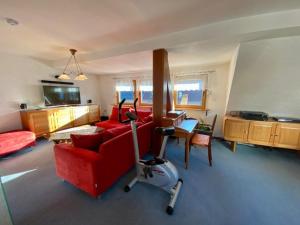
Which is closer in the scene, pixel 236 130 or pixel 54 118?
pixel 236 130

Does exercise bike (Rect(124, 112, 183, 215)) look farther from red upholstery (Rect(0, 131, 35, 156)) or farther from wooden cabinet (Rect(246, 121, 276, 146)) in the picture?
red upholstery (Rect(0, 131, 35, 156))

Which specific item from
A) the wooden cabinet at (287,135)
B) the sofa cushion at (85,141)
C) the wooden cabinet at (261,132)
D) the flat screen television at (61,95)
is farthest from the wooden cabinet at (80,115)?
the wooden cabinet at (287,135)

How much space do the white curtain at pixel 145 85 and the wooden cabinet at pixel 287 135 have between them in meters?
3.68

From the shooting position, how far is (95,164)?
1.59m

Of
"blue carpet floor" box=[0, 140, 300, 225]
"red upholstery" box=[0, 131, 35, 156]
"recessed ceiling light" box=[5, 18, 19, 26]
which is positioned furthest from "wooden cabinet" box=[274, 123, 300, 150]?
"red upholstery" box=[0, 131, 35, 156]

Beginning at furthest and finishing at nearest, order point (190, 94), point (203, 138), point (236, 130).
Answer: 1. point (190, 94)
2. point (236, 130)
3. point (203, 138)

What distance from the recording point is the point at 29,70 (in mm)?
3830

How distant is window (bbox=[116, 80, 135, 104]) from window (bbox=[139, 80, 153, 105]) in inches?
16.1

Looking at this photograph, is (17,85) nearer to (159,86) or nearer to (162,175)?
(159,86)

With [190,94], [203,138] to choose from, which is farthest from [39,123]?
[190,94]

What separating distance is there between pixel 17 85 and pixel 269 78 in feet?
20.0

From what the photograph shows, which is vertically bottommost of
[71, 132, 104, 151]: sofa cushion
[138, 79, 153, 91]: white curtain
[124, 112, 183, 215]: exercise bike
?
[124, 112, 183, 215]: exercise bike

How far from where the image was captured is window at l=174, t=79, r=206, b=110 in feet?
13.3

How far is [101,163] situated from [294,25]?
292 cm
